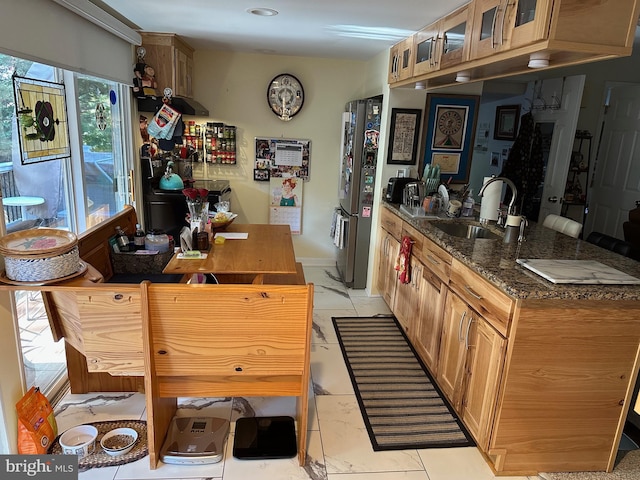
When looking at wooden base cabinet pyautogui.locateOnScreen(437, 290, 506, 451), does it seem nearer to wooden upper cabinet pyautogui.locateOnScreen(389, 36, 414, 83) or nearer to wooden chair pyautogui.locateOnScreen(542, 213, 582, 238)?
wooden chair pyautogui.locateOnScreen(542, 213, 582, 238)

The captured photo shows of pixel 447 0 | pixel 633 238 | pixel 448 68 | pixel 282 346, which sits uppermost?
pixel 447 0

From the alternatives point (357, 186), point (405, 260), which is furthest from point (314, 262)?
point (405, 260)

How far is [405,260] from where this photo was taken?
10.5ft

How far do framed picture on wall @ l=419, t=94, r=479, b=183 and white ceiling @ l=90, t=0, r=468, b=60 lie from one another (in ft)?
2.32

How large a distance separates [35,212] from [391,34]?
2683 millimetres

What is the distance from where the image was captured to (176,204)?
12.7 ft

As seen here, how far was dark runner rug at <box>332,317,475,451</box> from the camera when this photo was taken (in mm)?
2307

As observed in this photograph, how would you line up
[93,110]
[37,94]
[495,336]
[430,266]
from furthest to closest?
[93,110] < [430,266] < [37,94] < [495,336]

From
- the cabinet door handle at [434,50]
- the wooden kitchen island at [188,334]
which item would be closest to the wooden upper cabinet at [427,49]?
the cabinet door handle at [434,50]

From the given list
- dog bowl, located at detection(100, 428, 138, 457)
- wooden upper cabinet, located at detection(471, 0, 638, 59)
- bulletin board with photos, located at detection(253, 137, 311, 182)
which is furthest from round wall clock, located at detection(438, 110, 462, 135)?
dog bowl, located at detection(100, 428, 138, 457)

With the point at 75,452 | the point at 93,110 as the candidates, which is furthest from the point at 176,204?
the point at 75,452

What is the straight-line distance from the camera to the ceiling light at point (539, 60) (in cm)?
191

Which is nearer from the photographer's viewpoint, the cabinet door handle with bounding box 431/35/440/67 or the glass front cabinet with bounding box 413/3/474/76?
the glass front cabinet with bounding box 413/3/474/76

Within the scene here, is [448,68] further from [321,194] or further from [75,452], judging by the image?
[75,452]
